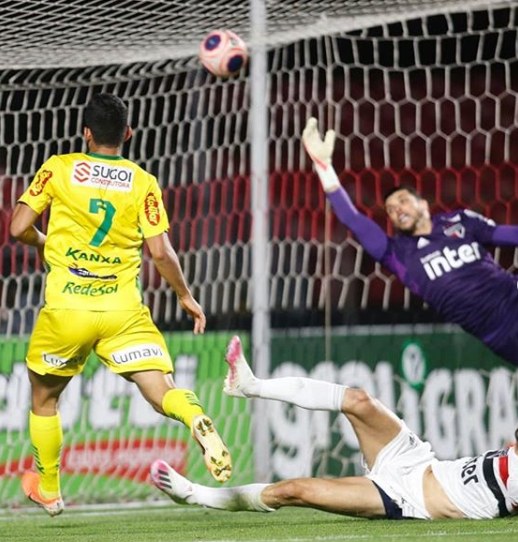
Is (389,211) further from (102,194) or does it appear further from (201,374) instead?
(201,374)

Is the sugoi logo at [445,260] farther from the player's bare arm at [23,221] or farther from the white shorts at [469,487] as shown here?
the player's bare arm at [23,221]

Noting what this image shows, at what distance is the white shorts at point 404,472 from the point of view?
197 inches

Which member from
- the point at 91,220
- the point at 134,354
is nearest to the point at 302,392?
the point at 134,354

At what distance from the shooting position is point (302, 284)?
10.8 m

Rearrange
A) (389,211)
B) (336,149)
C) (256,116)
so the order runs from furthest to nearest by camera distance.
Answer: (336,149), (256,116), (389,211)

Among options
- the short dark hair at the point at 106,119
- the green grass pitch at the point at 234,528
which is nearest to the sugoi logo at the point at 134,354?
the green grass pitch at the point at 234,528

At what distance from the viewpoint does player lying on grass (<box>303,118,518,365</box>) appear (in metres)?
6.40

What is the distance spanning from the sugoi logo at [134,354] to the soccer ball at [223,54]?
2.09 metres

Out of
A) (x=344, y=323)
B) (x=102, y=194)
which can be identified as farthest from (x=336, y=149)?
(x=102, y=194)

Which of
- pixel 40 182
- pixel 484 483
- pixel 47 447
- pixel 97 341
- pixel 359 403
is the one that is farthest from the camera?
pixel 47 447

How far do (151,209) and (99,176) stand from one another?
0.26m

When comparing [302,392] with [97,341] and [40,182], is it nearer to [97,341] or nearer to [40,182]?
[97,341]

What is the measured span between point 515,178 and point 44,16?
15.7ft

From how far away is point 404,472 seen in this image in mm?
5027
